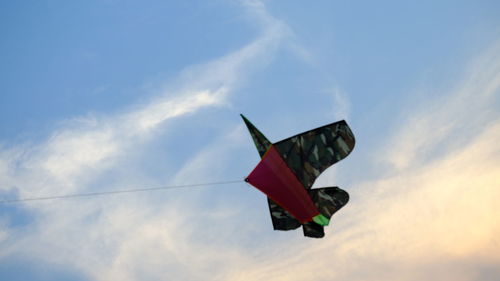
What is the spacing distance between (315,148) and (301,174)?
53.1 inches

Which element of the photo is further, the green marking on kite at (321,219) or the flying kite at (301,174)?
the green marking on kite at (321,219)

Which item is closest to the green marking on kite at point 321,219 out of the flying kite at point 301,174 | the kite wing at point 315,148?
the flying kite at point 301,174

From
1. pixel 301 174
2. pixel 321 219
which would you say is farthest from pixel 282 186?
pixel 321 219

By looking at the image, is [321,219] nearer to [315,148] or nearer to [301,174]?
[301,174]

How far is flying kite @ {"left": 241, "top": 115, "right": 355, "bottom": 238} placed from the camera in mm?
24078

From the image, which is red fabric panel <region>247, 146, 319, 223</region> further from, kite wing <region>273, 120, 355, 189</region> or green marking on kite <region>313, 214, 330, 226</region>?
kite wing <region>273, 120, 355, 189</region>

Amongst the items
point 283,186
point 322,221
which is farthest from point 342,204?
point 283,186

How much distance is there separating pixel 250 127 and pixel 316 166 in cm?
360

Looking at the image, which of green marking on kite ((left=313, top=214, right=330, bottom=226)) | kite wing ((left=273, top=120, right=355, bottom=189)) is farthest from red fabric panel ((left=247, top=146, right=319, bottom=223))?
kite wing ((left=273, top=120, right=355, bottom=189))

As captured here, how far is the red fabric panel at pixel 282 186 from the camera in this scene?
23969mm

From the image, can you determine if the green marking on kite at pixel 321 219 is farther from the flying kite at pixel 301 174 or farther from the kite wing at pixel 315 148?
the kite wing at pixel 315 148

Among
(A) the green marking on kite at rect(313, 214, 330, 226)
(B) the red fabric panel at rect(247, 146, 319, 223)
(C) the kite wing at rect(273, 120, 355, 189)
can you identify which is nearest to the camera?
(B) the red fabric panel at rect(247, 146, 319, 223)

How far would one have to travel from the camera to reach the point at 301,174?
2472 cm

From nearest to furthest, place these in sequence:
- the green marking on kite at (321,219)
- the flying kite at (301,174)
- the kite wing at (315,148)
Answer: the flying kite at (301,174), the kite wing at (315,148), the green marking on kite at (321,219)
